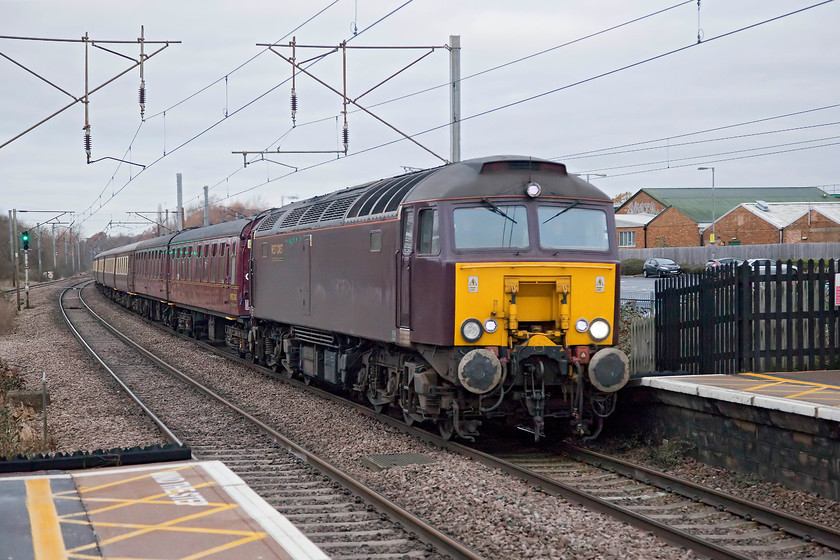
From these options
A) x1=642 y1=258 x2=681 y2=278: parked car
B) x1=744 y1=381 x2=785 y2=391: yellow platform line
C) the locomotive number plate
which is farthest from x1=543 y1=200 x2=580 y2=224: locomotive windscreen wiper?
x1=642 y1=258 x2=681 y2=278: parked car

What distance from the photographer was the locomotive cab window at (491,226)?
1006 cm

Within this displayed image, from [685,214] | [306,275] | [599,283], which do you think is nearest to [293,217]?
[306,275]

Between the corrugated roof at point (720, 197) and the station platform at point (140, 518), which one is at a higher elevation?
the corrugated roof at point (720, 197)

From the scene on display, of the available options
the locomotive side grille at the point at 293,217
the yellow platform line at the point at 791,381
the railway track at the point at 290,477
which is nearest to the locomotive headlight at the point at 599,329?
the yellow platform line at the point at 791,381

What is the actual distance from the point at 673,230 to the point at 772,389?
176 feet

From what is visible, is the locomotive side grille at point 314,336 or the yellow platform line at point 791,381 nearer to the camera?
the yellow platform line at point 791,381

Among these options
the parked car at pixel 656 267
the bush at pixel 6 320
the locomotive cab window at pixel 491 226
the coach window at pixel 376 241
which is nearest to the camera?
the locomotive cab window at pixel 491 226

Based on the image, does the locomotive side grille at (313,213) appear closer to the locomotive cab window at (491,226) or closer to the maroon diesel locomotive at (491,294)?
the maroon diesel locomotive at (491,294)

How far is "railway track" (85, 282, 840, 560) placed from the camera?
674 centimetres

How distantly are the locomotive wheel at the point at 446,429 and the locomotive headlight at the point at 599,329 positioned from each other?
2059 millimetres

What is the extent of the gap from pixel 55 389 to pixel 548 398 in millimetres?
10352

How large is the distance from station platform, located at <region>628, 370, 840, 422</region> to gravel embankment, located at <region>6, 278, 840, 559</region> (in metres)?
0.82

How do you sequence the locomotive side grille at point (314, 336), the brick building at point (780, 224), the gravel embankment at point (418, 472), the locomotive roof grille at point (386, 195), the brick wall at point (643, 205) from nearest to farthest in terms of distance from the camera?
the gravel embankment at point (418, 472) < the locomotive roof grille at point (386, 195) < the locomotive side grille at point (314, 336) < the brick building at point (780, 224) < the brick wall at point (643, 205)

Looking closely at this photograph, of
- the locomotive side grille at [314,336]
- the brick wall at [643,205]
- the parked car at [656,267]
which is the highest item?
the brick wall at [643,205]
